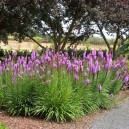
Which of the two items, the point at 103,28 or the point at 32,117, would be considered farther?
the point at 103,28

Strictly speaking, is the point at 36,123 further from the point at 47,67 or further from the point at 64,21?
the point at 64,21

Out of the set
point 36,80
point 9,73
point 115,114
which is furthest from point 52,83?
point 115,114

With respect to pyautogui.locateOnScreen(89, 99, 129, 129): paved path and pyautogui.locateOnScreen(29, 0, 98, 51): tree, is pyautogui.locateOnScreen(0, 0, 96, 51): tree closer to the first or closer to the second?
pyautogui.locateOnScreen(29, 0, 98, 51): tree

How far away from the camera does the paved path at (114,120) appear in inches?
276

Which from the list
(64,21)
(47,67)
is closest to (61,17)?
(64,21)

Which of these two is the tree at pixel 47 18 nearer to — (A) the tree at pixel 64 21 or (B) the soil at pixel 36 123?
(A) the tree at pixel 64 21

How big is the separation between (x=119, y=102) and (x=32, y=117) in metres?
3.07

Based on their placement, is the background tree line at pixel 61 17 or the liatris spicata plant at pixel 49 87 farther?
the background tree line at pixel 61 17

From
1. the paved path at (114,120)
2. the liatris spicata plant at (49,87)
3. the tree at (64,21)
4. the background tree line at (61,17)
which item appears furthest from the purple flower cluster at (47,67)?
the tree at (64,21)

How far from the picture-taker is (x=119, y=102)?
379 inches

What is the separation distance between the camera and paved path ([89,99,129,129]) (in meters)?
7.00

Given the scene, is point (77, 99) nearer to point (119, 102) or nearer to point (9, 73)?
point (9, 73)

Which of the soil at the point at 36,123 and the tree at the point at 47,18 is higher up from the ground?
the tree at the point at 47,18

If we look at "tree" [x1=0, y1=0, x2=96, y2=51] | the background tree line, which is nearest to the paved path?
the background tree line
